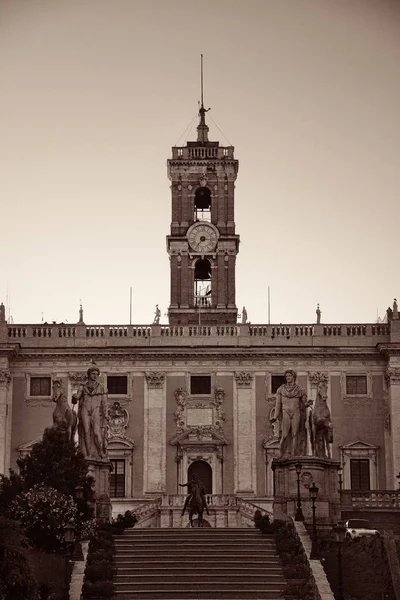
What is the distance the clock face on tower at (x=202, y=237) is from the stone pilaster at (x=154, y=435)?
1006 cm

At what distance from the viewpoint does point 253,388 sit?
85.0m

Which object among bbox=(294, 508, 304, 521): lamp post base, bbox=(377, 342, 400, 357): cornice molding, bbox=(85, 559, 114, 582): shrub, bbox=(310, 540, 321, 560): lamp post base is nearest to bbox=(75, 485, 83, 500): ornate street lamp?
bbox=(85, 559, 114, 582): shrub

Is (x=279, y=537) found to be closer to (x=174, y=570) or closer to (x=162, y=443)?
(x=174, y=570)

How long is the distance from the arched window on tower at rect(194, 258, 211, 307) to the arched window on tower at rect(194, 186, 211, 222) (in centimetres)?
301

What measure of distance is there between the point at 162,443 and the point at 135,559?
33.6 metres

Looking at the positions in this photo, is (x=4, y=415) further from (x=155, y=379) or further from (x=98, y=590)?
(x=98, y=590)

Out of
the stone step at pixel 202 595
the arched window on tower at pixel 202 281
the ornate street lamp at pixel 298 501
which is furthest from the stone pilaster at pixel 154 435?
the stone step at pixel 202 595

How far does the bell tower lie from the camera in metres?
90.6

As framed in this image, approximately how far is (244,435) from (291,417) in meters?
25.3

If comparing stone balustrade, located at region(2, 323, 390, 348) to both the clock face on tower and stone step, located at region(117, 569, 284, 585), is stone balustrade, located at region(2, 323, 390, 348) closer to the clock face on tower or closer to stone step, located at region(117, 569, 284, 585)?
the clock face on tower

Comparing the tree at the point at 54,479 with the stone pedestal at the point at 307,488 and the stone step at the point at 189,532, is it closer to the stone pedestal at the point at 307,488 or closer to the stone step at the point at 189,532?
the stone step at the point at 189,532

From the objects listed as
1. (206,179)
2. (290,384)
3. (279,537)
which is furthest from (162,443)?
(279,537)

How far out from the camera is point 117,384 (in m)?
85.4

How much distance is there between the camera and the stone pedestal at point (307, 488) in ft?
188
